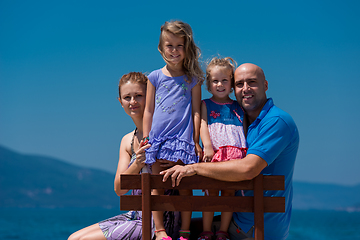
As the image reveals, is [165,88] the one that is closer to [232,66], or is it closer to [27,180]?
[232,66]

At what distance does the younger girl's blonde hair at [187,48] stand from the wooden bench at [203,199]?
1.22 meters

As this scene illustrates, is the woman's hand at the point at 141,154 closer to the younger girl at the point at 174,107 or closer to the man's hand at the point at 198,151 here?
the younger girl at the point at 174,107

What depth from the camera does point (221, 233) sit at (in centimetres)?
436

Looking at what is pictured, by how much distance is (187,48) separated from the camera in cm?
453

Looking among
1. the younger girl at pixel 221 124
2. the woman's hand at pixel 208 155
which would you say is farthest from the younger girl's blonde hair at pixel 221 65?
the woman's hand at pixel 208 155

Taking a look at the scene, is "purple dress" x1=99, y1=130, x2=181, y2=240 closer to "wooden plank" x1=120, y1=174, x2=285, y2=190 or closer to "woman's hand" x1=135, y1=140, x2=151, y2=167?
"woman's hand" x1=135, y1=140, x2=151, y2=167

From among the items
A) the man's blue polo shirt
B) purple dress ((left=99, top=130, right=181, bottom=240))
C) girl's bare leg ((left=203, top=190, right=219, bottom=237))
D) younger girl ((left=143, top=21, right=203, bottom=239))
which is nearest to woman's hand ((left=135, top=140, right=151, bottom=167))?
younger girl ((left=143, top=21, right=203, bottom=239))

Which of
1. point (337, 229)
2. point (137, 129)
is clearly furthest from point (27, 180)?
point (137, 129)

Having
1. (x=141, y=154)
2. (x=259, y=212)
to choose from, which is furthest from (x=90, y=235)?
(x=259, y=212)

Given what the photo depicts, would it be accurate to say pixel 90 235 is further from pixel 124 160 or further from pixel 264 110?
pixel 264 110

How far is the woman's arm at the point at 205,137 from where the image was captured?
4.37 metres

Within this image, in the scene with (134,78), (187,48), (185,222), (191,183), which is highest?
(187,48)

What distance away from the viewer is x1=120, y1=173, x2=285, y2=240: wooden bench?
3787 mm

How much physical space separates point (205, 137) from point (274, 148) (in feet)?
2.38
